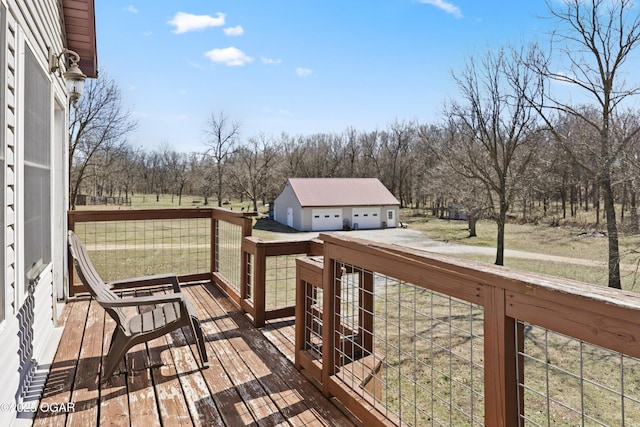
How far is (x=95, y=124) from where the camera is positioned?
19406 mm

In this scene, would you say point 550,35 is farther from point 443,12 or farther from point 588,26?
point 443,12

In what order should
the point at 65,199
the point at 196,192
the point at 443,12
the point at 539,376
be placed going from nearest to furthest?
the point at 65,199 → the point at 539,376 → the point at 443,12 → the point at 196,192

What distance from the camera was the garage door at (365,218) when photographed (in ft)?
83.0

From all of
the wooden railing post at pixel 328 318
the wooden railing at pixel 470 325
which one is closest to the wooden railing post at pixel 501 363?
the wooden railing at pixel 470 325

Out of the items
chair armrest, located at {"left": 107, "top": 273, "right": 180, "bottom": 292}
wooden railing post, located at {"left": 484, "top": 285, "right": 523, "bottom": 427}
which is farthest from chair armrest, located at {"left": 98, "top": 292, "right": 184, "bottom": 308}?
wooden railing post, located at {"left": 484, "top": 285, "right": 523, "bottom": 427}

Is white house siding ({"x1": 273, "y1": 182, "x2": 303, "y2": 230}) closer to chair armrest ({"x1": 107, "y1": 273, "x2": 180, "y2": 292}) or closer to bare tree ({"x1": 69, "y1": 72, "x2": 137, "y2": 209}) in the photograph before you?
bare tree ({"x1": 69, "y1": 72, "x2": 137, "y2": 209})

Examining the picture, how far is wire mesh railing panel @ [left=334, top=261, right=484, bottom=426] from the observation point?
1.94 m

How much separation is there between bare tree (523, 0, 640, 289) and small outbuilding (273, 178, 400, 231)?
14.6 metres

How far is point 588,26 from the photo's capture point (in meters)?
10.6

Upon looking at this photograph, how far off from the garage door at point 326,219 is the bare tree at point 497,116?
1071 cm

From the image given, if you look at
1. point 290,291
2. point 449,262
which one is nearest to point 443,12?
point 290,291

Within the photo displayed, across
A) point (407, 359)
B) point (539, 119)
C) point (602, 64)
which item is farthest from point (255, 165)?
point (407, 359)

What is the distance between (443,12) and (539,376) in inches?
528

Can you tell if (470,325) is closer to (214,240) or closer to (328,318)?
(328,318)
